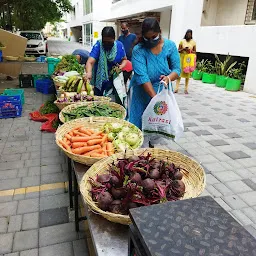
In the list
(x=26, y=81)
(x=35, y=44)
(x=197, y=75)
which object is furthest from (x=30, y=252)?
(x=35, y=44)

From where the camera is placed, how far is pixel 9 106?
216 inches

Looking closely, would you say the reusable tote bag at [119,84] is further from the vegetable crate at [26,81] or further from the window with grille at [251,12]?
the window with grille at [251,12]

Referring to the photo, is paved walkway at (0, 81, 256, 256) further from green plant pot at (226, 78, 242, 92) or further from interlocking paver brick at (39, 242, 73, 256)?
green plant pot at (226, 78, 242, 92)

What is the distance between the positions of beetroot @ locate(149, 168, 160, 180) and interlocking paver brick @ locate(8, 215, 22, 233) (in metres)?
1.63

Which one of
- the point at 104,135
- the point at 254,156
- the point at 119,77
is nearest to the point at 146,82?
the point at 104,135

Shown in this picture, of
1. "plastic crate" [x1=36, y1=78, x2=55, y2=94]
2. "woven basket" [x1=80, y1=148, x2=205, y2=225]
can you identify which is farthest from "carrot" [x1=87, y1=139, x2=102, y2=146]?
"plastic crate" [x1=36, y1=78, x2=55, y2=94]

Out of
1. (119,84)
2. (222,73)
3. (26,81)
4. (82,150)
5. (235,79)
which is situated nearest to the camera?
(82,150)

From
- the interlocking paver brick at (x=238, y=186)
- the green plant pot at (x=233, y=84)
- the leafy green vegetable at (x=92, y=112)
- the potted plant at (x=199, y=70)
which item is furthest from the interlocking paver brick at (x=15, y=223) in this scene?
the potted plant at (x=199, y=70)

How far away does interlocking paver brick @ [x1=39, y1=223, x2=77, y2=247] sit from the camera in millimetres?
2318

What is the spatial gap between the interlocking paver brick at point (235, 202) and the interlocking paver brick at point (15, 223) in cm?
222

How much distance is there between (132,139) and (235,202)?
5.17 ft

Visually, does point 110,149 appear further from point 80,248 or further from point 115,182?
point 80,248

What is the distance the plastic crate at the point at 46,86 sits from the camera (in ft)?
25.4

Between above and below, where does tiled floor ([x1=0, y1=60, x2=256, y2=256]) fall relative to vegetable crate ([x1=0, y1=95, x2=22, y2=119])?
below
